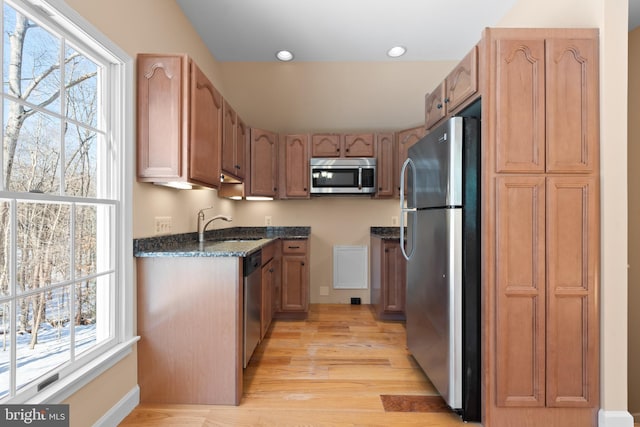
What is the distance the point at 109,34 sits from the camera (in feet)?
5.64

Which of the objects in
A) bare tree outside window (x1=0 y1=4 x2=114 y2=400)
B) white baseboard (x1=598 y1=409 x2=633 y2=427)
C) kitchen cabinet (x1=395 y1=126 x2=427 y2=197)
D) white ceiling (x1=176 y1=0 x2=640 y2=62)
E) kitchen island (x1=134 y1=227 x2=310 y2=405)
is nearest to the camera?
bare tree outside window (x1=0 y1=4 x2=114 y2=400)

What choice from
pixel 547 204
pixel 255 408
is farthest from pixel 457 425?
pixel 547 204

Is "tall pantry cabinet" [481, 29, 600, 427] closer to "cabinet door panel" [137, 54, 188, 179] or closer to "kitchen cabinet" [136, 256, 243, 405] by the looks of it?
"kitchen cabinet" [136, 256, 243, 405]

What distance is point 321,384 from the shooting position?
2.22 m

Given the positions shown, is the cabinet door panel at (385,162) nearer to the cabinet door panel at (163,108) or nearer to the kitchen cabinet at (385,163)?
the kitchen cabinet at (385,163)

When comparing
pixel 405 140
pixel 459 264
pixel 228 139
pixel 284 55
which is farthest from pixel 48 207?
pixel 405 140

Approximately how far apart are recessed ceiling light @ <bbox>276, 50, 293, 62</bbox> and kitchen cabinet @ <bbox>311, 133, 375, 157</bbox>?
924 mm

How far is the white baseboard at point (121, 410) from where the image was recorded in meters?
1.67

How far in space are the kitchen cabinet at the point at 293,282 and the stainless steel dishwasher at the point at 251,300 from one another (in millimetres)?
973

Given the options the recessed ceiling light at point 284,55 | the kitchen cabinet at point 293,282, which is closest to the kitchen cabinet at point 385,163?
the kitchen cabinet at point 293,282

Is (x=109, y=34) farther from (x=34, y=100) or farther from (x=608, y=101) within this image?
(x=608, y=101)

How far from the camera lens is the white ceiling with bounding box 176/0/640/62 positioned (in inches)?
106

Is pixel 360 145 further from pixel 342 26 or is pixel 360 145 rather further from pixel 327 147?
pixel 342 26

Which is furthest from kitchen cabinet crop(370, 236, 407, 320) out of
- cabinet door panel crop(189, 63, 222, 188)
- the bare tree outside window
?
the bare tree outside window
